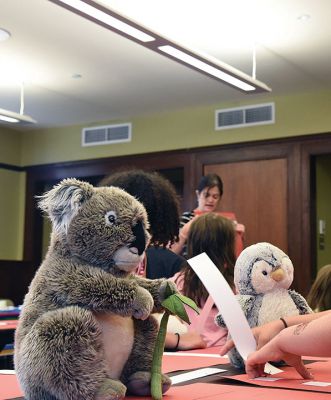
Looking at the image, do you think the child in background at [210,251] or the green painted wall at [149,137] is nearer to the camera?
the child in background at [210,251]

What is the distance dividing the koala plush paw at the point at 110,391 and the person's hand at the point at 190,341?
0.83 m

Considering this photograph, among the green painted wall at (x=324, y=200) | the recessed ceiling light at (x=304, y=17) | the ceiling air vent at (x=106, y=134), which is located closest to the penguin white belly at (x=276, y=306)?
the recessed ceiling light at (x=304, y=17)

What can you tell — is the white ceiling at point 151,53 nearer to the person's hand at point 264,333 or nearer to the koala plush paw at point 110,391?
the person's hand at point 264,333

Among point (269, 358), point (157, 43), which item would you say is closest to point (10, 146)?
point (157, 43)

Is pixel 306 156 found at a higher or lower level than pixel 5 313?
higher

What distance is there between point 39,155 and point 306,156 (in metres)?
3.21

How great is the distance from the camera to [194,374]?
1.15 metres

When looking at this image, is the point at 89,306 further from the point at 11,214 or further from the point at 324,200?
the point at 11,214

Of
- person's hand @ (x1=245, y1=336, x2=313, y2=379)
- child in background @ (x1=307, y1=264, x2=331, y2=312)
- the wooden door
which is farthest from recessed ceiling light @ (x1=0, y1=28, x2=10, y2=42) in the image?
person's hand @ (x1=245, y1=336, x2=313, y2=379)

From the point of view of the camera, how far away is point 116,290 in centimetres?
85

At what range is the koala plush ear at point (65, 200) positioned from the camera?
0.89 meters

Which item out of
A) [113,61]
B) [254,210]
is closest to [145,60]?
[113,61]

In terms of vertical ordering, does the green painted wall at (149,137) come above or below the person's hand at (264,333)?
above

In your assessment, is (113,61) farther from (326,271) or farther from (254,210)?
(326,271)
